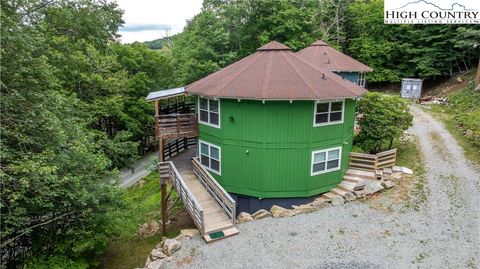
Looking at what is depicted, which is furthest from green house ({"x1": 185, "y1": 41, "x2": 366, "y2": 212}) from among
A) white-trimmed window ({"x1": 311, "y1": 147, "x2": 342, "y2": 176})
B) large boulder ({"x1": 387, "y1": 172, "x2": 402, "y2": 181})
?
large boulder ({"x1": 387, "y1": 172, "x2": 402, "y2": 181})

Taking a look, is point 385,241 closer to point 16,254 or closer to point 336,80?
point 336,80

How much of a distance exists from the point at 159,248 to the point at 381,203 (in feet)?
28.6

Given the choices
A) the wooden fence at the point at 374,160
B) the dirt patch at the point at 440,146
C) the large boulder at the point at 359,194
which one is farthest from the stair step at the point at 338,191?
the dirt patch at the point at 440,146

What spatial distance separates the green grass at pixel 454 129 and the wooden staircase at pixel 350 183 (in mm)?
5662

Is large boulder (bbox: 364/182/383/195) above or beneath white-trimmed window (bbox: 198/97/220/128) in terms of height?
beneath

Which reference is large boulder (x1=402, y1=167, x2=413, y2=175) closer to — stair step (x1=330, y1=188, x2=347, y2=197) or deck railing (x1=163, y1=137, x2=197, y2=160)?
stair step (x1=330, y1=188, x2=347, y2=197)

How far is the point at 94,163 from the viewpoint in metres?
10.2

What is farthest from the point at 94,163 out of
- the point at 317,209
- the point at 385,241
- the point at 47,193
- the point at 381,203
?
the point at 381,203

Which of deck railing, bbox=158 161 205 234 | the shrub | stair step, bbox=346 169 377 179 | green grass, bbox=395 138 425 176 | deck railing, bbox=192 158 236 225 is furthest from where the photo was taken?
the shrub

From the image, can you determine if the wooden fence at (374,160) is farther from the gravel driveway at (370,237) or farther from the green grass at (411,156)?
the gravel driveway at (370,237)

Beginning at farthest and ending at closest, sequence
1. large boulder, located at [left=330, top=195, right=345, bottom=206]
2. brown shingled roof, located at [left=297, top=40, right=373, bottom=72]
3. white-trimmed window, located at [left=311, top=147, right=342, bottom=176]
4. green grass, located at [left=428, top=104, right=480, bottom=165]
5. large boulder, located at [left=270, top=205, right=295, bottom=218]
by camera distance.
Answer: brown shingled roof, located at [left=297, top=40, right=373, bottom=72] → green grass, located at [left=428, top=104, right=480, bottom=165] → white-trimmed window, located at [left=311, top=147, right=342, bottom=176] → large boulder, located at [left=330, top=195, right=345, bottom=206] → large boulder, located at [left=270, top=205, right=295, bottom=218]

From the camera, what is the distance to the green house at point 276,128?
12602 millimetres

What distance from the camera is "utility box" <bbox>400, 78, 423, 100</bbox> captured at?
98.1ft

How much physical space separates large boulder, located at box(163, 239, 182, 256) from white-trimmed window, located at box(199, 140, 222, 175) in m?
4.88
